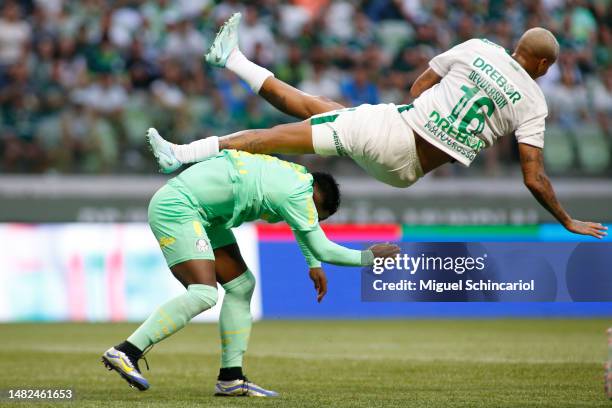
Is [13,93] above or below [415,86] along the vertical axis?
above

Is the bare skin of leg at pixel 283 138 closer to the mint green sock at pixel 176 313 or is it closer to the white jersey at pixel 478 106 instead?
the white jersey at pixel 478 106

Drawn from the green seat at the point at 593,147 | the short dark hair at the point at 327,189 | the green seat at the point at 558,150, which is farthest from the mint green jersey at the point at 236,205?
Result: the green seat at the point at 593,147

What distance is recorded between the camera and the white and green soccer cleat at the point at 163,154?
8594 millimetres

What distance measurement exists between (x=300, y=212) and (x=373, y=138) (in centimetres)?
91

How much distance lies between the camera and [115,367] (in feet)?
25.4

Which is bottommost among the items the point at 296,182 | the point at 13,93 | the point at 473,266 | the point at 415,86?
the point at 473,266

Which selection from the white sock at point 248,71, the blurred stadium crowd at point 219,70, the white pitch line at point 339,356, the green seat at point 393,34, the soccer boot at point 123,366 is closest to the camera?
the soccer boot at point 123,366

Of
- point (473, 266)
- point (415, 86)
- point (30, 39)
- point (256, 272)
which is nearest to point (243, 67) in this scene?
point (415, 86)

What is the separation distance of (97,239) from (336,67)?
4826 mm

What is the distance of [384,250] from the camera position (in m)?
8.02

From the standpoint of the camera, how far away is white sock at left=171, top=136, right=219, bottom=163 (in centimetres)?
862

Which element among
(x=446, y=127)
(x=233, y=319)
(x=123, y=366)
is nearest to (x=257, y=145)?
(x=233, y=319)

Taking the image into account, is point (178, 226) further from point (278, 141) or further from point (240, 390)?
point (240, 390)

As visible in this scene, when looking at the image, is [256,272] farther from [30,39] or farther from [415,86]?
[415,86]
